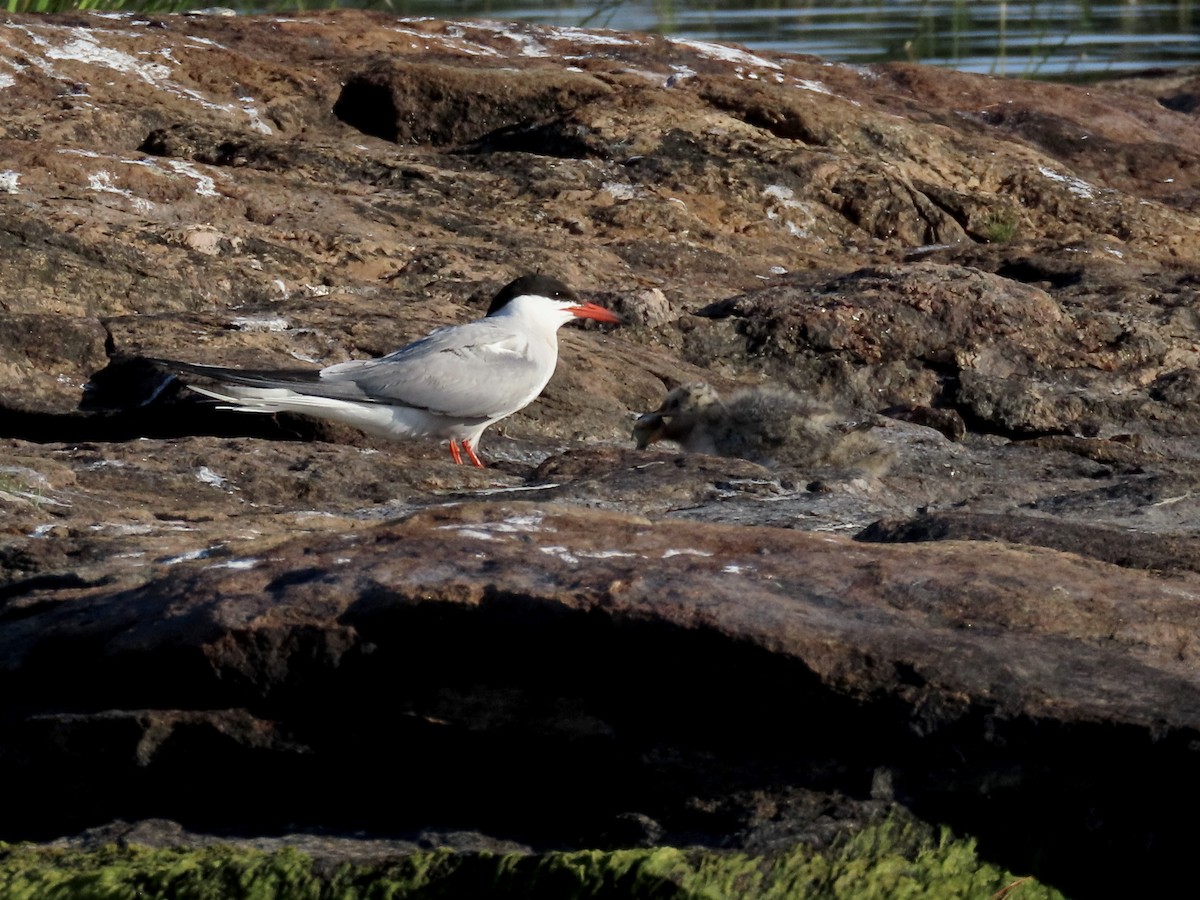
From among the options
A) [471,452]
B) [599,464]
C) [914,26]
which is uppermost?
[914,26]

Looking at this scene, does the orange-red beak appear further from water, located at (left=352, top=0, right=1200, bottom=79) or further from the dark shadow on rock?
water, located at (left=352, top=0, right=1200, bottom=79)

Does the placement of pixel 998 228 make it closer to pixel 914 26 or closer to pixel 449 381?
pixel 449 381

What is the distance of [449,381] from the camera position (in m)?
6.32

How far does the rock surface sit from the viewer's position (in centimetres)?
298

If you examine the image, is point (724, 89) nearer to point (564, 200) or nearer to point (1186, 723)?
point (564, 200)

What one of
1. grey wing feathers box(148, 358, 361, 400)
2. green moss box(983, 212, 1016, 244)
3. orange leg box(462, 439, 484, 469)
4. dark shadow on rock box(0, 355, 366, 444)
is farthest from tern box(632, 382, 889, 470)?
green moss box(983, 212, 1016, 244)

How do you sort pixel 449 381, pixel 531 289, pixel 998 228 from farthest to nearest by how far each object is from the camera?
pixel 998 228 → pixel 531 289 → pixel 449 381

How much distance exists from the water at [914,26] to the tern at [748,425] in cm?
898

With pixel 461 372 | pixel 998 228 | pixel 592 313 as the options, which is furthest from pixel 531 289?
pixel 998 228

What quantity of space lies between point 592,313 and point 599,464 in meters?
1.77

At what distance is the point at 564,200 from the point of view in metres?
8.28

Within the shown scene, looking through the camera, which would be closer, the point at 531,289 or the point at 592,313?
the point at 531,289

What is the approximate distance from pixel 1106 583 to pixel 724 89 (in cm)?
610

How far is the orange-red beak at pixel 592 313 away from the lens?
7.06 m
